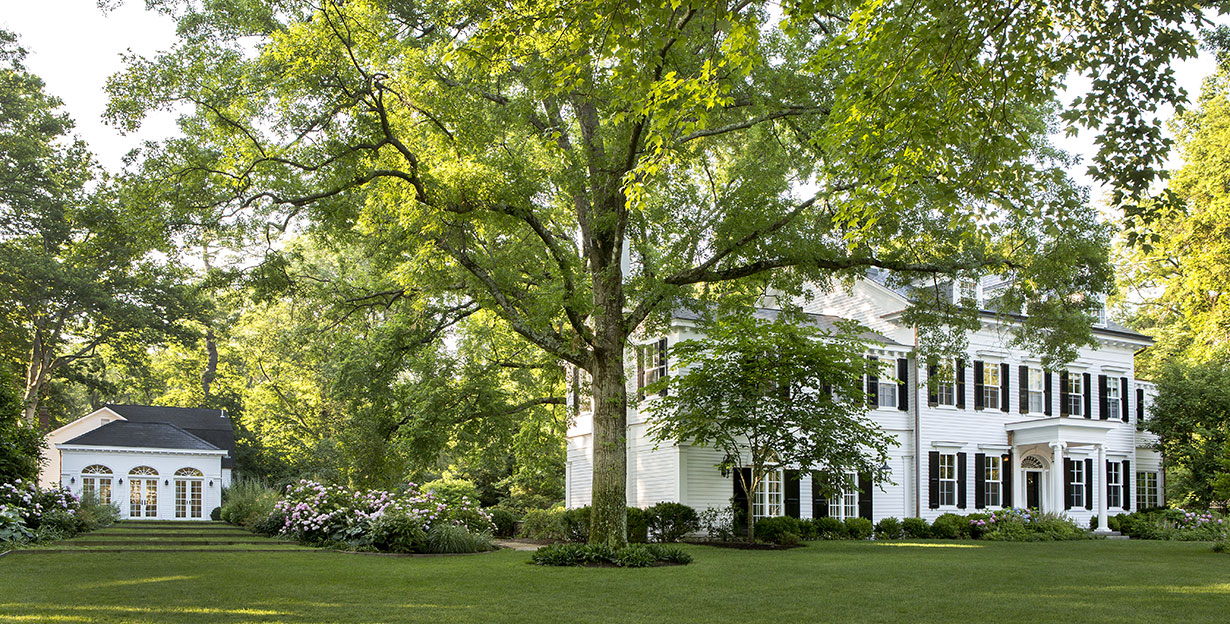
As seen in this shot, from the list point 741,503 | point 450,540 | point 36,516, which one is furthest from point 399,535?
point 741,503

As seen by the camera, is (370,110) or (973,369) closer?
(370,110)

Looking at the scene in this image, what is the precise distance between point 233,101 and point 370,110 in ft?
7.05

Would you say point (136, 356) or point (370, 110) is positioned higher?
point (370, 110)

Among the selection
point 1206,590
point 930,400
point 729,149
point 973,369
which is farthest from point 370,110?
point 973,369

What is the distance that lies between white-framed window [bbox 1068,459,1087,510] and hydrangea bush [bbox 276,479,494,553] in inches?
739

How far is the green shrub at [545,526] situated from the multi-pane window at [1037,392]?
15.3 meters

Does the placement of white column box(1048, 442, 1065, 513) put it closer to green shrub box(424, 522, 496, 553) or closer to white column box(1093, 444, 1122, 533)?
white column box(1093, 444, 1122, 533)

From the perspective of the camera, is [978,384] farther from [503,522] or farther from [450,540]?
[450,540]

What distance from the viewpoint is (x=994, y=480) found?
1099 inches

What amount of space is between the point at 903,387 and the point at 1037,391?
5316 millimetres

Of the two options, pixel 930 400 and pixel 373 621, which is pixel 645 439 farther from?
pixel 373 621

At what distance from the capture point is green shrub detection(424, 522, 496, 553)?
17156mm

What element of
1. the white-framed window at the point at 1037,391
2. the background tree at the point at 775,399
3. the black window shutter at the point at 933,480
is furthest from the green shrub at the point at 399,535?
the white-framed window at the point at 1037,391

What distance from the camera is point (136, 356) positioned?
34.0m
